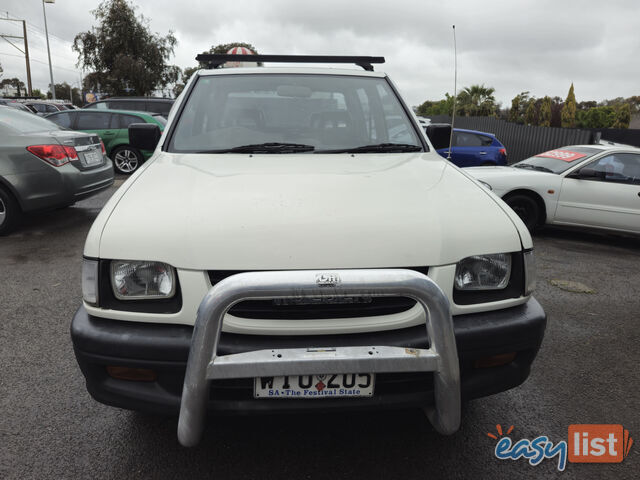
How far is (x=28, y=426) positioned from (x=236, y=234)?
1.46 meters

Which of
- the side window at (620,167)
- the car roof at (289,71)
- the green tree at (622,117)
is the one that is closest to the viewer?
the car roof at (289,71)

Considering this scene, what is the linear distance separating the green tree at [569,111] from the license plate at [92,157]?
72.5 feet

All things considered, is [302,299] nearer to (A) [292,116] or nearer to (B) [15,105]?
(A) [292,116]

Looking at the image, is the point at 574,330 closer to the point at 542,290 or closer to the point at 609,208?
the point at 542,290

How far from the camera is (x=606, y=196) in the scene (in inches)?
245

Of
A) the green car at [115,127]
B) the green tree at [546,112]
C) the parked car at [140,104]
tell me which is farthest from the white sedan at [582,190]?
the green tree at [546,112]

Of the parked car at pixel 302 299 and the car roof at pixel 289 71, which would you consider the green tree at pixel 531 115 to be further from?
the parked car at pixel 302 299

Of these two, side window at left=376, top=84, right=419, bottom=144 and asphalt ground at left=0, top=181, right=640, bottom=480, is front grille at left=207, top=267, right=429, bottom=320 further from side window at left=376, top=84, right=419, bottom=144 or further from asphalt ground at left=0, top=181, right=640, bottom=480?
side window at left=376, top=84, right=419, bottom=144

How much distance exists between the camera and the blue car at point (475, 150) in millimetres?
11266

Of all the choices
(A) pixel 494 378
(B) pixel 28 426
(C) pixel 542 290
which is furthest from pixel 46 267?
(C) pixel 542 290

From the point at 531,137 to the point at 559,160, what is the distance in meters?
9.84

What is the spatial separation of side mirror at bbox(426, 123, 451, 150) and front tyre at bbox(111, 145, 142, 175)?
28.3 feet

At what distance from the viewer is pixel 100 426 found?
2244 mm

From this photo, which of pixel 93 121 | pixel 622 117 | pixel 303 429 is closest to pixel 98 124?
pixel 93 121
